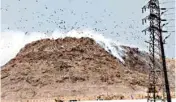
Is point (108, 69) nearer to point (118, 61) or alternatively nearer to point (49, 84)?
point (118, 61)

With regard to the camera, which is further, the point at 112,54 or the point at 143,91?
the point at 112,54

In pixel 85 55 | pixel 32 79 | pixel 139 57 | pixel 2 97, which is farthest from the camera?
pixel 139 57

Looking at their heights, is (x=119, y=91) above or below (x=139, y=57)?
below

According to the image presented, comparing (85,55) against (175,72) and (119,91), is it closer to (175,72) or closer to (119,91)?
(119,91)

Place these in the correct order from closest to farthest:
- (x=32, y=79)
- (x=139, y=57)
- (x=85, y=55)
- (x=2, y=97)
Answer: (x=2, y=97) < (x=32, y=79) < (x=85, y=55) < (x=139, y=57)

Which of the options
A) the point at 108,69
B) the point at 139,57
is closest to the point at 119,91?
the point at 108,69

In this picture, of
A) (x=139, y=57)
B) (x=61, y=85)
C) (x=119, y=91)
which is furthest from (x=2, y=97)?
(x=139, y=57)
